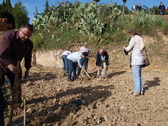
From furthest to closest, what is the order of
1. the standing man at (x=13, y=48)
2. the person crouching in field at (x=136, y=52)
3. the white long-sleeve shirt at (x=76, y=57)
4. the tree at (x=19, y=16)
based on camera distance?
the tree at (x=19, y=16)
the white long-sleeve shirt at (x=76, y=57)
the person crouching in field at (x=136, y=52)
the standing man at (x=13, y=48)

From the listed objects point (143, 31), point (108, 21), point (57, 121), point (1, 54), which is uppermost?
point (108, 21)

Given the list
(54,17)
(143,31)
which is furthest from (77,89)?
(54,17)

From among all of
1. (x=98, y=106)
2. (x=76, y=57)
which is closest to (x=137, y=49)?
(x=98, y=106)

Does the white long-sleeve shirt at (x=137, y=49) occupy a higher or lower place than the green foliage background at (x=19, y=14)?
lower

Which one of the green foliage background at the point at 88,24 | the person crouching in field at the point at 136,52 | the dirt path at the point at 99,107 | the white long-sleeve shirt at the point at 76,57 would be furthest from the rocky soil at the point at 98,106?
→ the green foliage background at the point at 88,24

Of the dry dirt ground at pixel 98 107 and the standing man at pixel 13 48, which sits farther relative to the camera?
the dry dirt ground at pixel 98 107

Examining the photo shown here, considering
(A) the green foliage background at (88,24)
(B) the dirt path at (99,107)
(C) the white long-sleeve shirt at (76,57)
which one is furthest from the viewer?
(A) the green foliage background at (88,24)

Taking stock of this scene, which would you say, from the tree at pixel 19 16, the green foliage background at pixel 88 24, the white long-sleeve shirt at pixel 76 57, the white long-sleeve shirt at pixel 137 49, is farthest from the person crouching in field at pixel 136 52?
the tree at pixel 19 16

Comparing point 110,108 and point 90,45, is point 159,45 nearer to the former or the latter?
point 90,45

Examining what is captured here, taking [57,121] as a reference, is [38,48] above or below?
above

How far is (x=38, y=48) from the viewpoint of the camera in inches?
461

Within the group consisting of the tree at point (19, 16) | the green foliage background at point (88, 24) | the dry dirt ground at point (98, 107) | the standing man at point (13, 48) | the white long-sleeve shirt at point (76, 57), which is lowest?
the dry dirt ground at point (98, 107)

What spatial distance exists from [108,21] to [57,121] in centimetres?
901

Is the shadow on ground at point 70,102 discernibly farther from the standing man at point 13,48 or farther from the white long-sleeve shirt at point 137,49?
the white long-sleeve shirt at point 137,49
